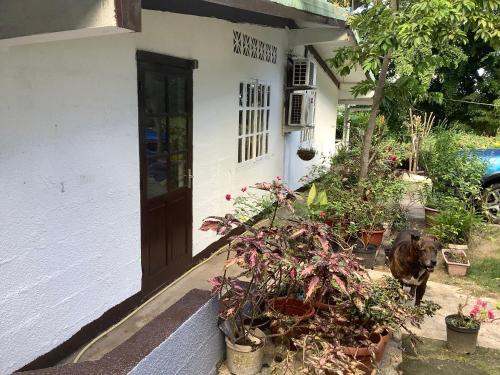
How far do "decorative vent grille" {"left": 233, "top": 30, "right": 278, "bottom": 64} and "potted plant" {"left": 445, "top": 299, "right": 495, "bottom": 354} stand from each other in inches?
161

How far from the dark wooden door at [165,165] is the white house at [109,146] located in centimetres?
2

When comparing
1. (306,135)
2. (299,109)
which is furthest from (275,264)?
(306,135)

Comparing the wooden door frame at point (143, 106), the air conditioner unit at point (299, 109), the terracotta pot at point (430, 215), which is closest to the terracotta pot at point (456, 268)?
the terracotta pot at point (430, 215)

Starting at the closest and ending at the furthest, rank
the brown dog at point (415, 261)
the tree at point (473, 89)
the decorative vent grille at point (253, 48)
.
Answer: the brown dog at point (415, 261)
the decorative vent grille at point (253, 48)
the tree at point (473, 89)

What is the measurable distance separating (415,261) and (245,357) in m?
1.76

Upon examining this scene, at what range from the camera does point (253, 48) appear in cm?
638

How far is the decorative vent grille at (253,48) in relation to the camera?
588 centimetres

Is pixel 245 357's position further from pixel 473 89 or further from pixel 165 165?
pixel 473 89

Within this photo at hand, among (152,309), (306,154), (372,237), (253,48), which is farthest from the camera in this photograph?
(306,154)

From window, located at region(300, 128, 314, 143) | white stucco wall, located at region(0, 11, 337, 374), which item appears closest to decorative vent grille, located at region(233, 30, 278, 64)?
white stucco wall, located at region(0, 11, 337, 374)

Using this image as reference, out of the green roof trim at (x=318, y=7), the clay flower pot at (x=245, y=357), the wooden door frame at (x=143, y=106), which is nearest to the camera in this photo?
the clay flower pot at (x=245, y=357)

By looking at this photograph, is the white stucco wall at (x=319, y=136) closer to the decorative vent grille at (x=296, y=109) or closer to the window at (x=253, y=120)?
the decorative vent grille at (x=296, y=109)

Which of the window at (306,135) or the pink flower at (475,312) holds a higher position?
the window at (306,135)

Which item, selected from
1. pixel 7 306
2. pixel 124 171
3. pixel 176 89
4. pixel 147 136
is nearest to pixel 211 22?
pixel 176 89
